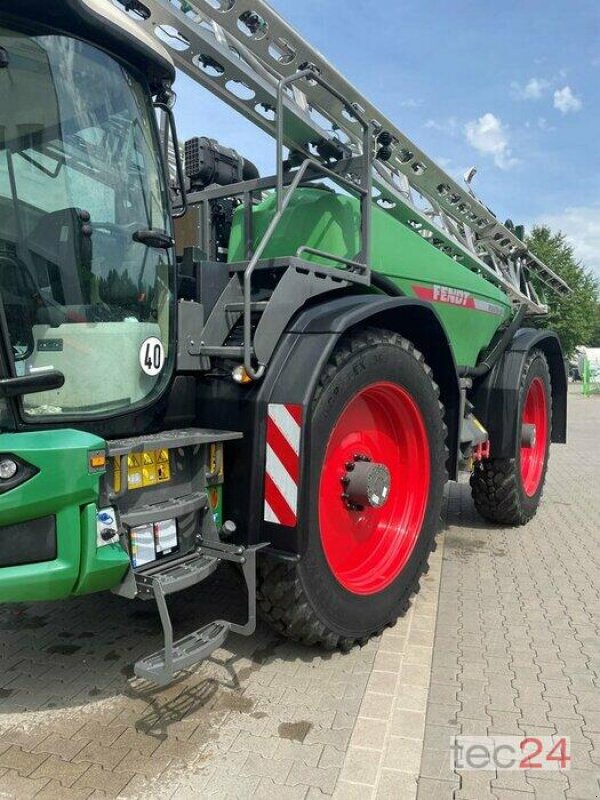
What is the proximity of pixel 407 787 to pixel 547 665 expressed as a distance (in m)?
1.16

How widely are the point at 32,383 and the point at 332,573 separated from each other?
5.03 feet

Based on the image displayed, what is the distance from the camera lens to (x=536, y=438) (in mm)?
5863

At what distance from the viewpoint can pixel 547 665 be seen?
2.96m

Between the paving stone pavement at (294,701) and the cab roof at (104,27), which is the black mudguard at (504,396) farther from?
the cab roof at (104,27)

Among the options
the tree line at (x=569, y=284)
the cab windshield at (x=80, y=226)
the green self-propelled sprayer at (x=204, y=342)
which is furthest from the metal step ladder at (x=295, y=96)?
the tree line at (x=569, y=284)

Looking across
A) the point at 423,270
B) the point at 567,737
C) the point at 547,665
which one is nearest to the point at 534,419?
the point at 423,270

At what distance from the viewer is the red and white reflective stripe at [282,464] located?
259 cm

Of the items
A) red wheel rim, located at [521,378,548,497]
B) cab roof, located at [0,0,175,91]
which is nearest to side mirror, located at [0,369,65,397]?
cab roof, located at [0,0,175,91]

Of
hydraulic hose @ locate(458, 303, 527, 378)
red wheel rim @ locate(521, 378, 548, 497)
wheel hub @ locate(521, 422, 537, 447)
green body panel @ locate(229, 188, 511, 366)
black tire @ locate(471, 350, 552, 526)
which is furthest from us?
red wheel rim @ locate(521, 378, 548, 497)

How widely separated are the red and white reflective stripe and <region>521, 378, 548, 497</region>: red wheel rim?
3611mm

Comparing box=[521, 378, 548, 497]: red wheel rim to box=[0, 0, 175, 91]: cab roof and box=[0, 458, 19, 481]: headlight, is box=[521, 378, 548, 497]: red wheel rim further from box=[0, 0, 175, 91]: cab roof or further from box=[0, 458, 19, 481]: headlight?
box=[0, 458, 19, 481]: headlight

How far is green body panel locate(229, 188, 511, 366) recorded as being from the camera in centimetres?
327

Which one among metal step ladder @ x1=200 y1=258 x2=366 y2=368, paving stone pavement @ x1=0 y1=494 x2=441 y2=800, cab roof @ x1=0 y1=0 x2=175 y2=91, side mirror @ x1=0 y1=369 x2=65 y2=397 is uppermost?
cab roof @ x1=0 y1=0 x2=175 y2=91

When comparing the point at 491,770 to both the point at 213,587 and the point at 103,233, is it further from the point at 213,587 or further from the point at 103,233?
the point at 103,233
